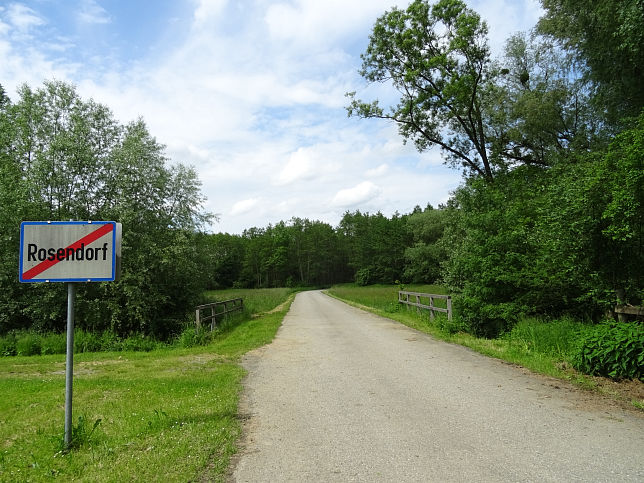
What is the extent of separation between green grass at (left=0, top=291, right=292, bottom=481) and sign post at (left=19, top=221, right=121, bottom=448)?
18.4 inches

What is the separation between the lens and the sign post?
4.46 meters

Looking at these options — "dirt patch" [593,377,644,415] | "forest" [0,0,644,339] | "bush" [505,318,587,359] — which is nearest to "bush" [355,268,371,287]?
"forest" [0,0,644,339]

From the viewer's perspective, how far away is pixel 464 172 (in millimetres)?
21875

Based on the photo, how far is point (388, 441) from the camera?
14.5 ft

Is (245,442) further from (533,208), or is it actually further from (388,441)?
(533,208)

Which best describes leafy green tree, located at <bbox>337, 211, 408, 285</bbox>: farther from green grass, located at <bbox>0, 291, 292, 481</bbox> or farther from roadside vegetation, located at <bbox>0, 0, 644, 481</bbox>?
green grass, located at <bbox>0, 291, 292, 481</bbox>

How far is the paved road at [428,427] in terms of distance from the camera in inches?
147

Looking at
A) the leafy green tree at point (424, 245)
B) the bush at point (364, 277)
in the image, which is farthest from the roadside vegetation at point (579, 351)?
the bush at point (364, 277)

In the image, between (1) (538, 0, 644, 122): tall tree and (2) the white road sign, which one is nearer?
(2) the white road sign

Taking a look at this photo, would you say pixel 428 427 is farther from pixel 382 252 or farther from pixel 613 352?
pixel 382 252

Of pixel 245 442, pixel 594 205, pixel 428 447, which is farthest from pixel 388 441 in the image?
pixel 594 205

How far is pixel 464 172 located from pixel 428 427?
19.0 meters

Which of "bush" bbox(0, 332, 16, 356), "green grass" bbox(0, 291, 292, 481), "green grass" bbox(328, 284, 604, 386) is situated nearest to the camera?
"green grass" bbox(0, 291, 292, 481)

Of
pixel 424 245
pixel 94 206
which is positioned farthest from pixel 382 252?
pixel 94 206
